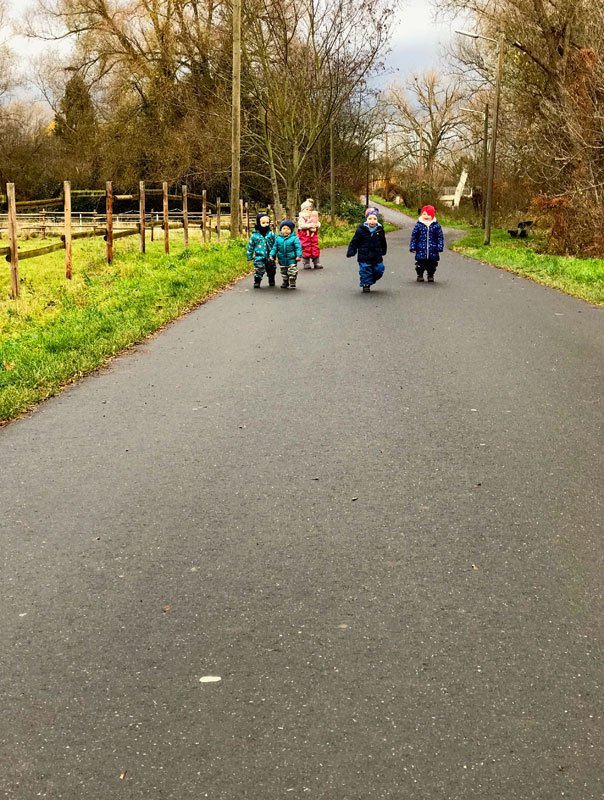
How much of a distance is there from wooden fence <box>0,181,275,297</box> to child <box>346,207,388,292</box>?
5.43 meters

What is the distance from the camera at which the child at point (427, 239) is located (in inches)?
674

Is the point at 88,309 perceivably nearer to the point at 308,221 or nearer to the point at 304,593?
the point at 308,221

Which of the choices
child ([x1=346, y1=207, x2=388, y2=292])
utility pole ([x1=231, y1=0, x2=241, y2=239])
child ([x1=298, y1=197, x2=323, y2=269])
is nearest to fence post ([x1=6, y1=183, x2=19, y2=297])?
child ([x1=346, y1=207, x2=388, y2=292])

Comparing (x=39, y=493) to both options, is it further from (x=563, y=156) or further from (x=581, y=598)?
(x=563, y=156)

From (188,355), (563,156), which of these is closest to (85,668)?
(188,355)

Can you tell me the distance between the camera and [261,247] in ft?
55.9

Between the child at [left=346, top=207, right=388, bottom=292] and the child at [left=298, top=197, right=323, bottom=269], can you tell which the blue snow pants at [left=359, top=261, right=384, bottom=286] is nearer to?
the child at [left=346, top=207, right=388, bottom=292]

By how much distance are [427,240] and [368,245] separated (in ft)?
6.40

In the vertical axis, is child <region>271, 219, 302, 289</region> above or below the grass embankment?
above

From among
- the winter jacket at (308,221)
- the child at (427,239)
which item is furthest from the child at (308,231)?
the child at (427,239)

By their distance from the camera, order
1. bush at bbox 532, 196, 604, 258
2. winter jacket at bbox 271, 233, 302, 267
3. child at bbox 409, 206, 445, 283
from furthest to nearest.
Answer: bush at bbox 532, 196, 604, 258 → child at bbox 409, 206, 445, 283 → winter jacket at bbox 271, 233, 302, 267

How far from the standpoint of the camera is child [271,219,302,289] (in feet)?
55.5

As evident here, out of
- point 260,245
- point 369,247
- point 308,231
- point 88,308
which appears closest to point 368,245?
point 369,247

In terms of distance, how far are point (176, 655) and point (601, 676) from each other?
152 centimetres
